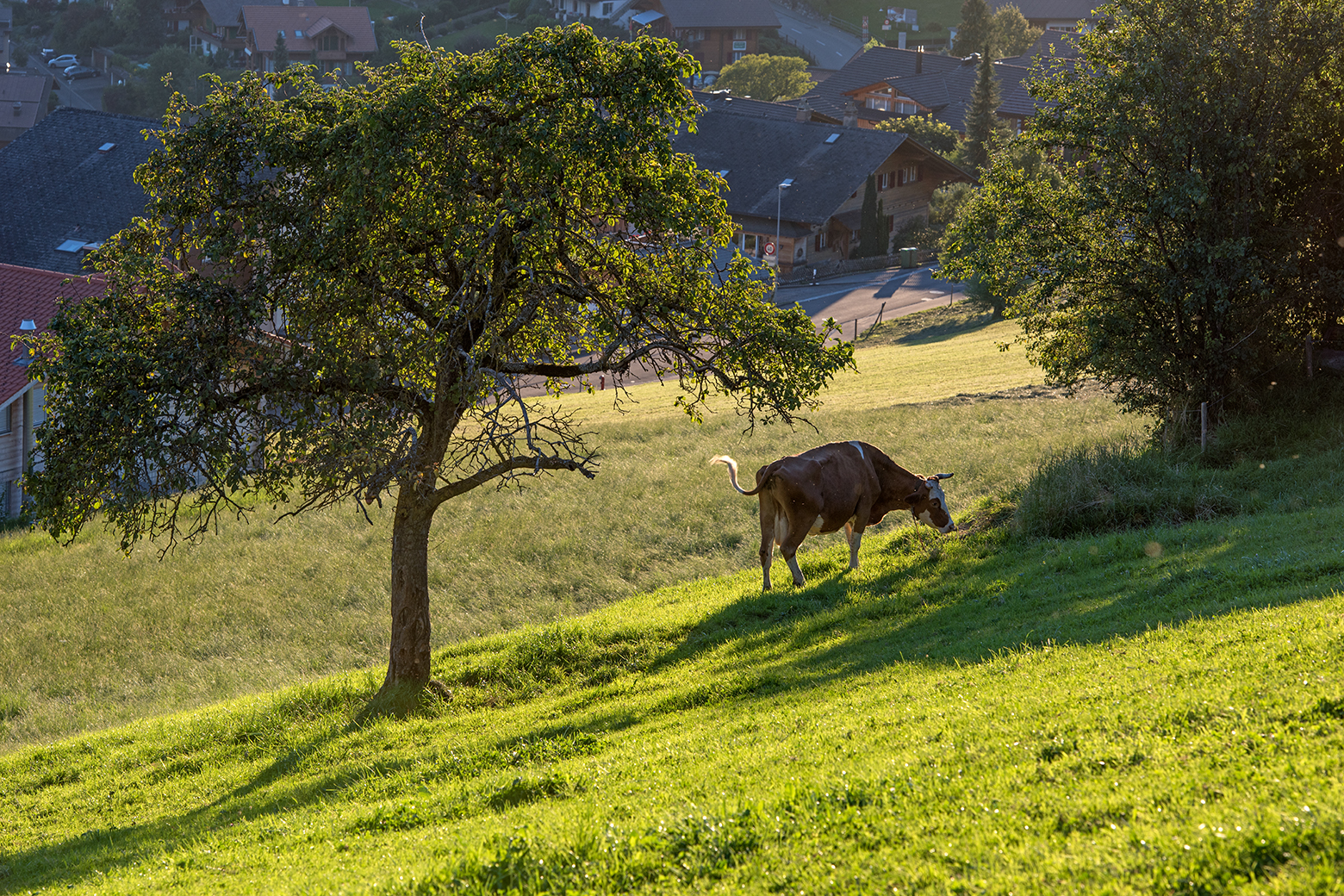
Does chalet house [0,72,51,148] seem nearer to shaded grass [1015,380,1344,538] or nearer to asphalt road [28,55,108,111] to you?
asphalt road [28,55,108,111]

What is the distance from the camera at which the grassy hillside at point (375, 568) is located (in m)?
21.4

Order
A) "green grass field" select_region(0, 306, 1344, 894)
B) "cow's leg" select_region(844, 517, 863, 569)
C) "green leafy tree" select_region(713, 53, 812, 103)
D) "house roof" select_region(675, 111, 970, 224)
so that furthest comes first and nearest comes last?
1. "green leafy tree" select_region(713, 53, 812, 103)
2. "house roof" select_region(675, 111, 970, 224)
3. "cow's leg" select_region(844, 517, 863, 569)
4. "green grass field" select_region(0, 306, 1344, 894)

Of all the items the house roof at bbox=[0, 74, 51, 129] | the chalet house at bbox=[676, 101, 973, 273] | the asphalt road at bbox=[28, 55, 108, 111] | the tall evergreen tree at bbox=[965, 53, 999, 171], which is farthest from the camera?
the asphalt road at bbox=[28, 55, 108, 111]

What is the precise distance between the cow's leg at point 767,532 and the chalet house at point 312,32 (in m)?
Answer: 130

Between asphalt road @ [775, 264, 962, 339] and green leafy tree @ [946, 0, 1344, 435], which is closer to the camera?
green leafy tree @ [946, 0, 1344, 435]

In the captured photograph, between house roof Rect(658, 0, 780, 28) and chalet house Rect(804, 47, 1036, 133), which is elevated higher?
house roof Rect(658, 0, 780, 28)

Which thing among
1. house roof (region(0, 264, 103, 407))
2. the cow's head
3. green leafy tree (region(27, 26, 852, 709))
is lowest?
the cow's head

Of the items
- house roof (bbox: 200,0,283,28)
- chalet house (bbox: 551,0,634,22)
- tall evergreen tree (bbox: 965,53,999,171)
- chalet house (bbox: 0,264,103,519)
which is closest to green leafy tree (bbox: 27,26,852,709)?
chalet house (bbox: 0,264,103,519)

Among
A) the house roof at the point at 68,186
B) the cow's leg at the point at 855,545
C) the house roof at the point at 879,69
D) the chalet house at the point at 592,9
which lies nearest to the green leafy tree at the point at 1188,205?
the cow's leg at the point at 855,545

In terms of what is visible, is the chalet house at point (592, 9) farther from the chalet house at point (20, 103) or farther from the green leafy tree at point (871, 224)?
the green leafy tree at point (871, 224)

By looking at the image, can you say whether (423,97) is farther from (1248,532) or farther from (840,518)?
(1248,532)

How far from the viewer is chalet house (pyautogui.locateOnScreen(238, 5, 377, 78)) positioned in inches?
5241

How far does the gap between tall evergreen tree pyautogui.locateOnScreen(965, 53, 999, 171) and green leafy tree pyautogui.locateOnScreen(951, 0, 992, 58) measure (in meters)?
47.9

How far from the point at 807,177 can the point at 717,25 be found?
75.0m
